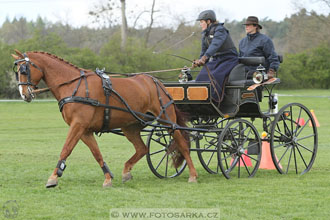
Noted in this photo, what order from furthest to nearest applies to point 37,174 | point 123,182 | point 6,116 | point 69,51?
point 69,51, point 6,116, point 37,174, point 123,182

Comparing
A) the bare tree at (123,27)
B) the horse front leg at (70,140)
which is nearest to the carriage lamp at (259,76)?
the horse front leg at (70,140)

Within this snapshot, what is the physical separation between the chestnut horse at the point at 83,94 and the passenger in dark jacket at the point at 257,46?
188cm

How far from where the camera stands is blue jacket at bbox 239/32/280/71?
9.16 metres

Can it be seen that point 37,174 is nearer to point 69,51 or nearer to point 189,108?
point 189,108

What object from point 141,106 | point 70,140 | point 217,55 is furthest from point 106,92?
point 217,55

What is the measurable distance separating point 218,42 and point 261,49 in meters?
1.20

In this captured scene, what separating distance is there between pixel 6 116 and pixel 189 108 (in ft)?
55.1

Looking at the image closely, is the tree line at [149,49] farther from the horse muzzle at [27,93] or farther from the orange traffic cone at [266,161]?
the horse muzzle at [27,93]

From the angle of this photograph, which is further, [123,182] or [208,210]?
[123,182]

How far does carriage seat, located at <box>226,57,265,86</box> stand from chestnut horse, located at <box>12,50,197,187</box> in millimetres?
1120

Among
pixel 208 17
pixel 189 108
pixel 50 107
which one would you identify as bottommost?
pixel 50 107

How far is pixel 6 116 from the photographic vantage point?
2414 cm

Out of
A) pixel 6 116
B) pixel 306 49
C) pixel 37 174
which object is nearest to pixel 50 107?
pixel 6 116

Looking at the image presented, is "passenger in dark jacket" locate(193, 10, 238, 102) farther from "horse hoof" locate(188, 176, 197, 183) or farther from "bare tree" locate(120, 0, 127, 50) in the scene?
"bare tree" locate(120, 0, 127, 50)
